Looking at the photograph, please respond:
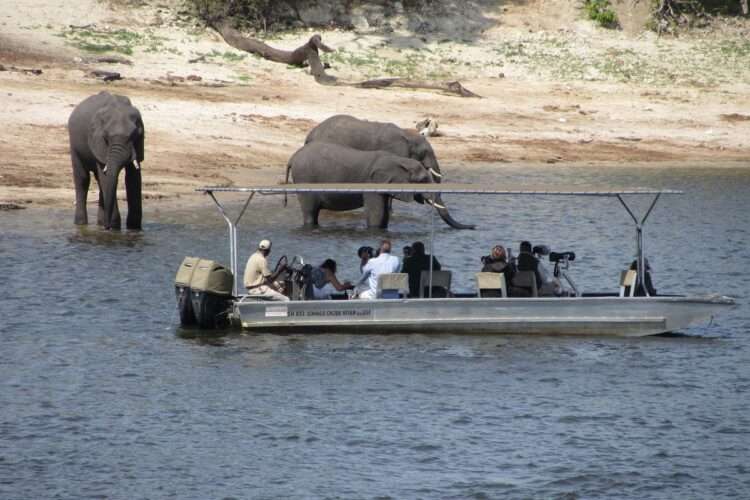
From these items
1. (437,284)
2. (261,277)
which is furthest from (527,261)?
(261,277)

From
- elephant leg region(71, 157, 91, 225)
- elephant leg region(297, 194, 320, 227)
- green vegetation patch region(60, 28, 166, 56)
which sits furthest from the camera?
green vegetation patch region(60, 28, 166, 56)

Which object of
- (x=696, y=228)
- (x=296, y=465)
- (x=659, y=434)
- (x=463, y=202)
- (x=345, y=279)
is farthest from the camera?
(x=463, y=202)

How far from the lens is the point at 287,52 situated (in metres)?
42.4

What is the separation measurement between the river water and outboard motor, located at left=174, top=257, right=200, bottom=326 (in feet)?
0.91

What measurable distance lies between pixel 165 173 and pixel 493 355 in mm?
15357

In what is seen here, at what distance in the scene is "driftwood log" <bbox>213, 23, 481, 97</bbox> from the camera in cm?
4134

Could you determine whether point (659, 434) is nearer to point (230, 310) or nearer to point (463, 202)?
point (230, 310)

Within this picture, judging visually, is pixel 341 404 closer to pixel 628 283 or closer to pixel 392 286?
pixel 392 286

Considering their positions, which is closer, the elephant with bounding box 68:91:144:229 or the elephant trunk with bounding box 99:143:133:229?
the elephant trunk with bounding box 99:143:133:229

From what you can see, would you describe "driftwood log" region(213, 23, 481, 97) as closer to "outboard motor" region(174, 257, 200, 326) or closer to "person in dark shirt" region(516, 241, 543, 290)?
"outboard motor" region(174, 257, 200, 326)

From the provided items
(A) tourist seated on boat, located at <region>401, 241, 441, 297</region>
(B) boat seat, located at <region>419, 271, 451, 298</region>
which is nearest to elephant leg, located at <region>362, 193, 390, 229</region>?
(A) tourist seated on boat, located at <region>401, 241, 441, 297</region>

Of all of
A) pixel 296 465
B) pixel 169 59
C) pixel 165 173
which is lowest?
pixel 296 465

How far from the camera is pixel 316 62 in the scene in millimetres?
41688

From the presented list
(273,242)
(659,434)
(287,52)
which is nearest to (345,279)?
(273,242)
